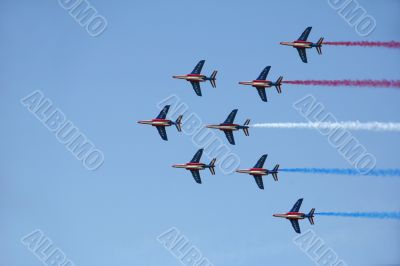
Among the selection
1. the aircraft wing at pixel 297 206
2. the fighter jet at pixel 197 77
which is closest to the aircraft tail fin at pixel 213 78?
the fighter jet at pixel 197 77

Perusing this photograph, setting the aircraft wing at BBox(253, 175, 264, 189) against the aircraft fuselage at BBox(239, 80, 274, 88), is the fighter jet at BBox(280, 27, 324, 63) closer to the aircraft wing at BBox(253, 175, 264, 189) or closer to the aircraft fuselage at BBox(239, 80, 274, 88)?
the aircraft fuselage at BBox(239, 80, 274, 88)

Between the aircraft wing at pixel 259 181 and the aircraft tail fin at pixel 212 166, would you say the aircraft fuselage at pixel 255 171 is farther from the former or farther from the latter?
the aircraft tail fin at pixel 212 166

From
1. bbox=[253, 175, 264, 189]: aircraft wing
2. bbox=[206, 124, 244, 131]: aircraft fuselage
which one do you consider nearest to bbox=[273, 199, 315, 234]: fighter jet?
bbox=[253, 175, 264, 189]: aircraft wing

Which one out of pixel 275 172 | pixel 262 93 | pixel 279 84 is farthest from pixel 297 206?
pixel 279 84

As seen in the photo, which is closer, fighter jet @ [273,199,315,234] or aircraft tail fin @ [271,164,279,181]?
aircraft tail fin @ [271,164,279,181]

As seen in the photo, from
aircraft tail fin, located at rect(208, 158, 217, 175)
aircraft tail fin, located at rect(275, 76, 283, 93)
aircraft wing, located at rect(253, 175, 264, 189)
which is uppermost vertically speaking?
aircraft tail fin, located at rect(275, 76, 283, 93)

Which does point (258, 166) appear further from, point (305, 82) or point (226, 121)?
point (305, 82)

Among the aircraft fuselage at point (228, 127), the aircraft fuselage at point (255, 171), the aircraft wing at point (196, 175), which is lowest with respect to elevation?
the aircraft wing at point (196, 175)

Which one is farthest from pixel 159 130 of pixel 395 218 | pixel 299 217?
pixel 395 218

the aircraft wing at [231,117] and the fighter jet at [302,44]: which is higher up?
the fighter jet at [302,44]

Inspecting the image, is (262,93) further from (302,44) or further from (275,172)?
(275,172)

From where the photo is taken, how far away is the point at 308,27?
357 ft

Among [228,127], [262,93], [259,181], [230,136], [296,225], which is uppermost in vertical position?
[262,93]

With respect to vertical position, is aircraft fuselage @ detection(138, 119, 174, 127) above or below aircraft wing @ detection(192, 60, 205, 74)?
below
